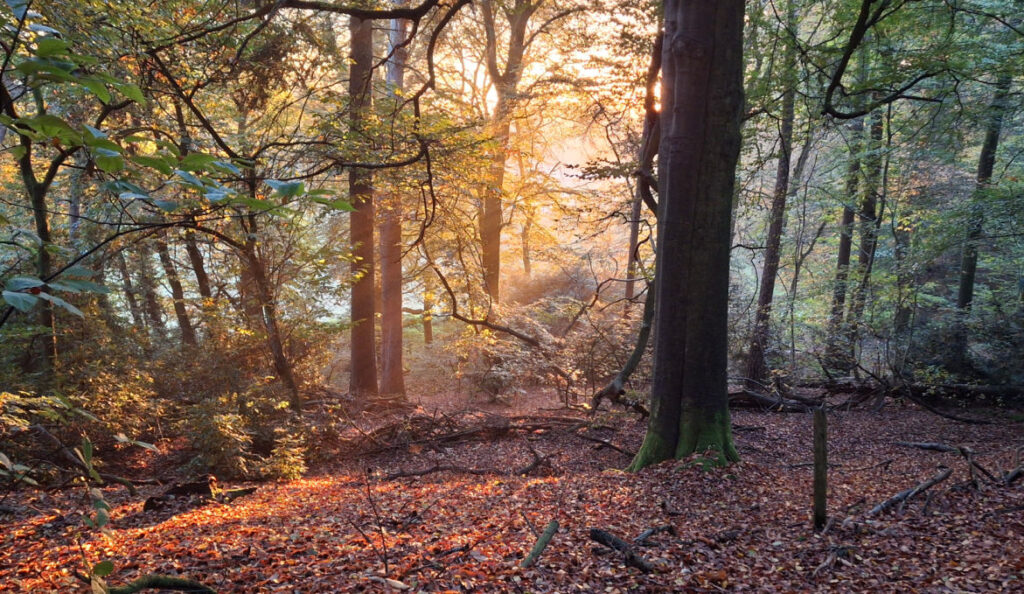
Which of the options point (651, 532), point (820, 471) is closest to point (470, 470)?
point (651, 532)

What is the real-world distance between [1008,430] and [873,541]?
714 cm

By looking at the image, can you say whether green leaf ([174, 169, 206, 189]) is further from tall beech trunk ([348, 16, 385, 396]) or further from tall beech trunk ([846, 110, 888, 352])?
tall beech trunk ([846, 110, 888, 352])

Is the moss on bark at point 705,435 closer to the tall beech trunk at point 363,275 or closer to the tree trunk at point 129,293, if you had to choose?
the tall beech trunk at point 363,275

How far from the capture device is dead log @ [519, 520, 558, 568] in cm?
349

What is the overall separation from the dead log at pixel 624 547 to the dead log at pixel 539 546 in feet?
1.07

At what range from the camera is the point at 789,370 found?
12172 mm

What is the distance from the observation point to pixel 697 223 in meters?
5.88

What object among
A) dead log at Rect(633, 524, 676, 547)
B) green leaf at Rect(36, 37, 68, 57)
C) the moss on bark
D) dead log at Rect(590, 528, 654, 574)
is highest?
green leaf at Rect(36, 37, 68, 57)

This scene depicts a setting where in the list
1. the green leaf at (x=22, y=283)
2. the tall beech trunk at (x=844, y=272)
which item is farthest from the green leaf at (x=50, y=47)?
the tall beech trunk at (x=844, y=272)

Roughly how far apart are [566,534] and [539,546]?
0.52 m

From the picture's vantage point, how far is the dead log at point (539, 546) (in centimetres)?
349

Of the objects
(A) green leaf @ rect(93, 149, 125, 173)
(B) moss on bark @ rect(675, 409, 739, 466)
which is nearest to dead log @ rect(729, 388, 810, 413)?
(B) moss on bark @ rect(675, 409, 739, 466)

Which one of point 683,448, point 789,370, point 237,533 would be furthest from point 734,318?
point 237,533

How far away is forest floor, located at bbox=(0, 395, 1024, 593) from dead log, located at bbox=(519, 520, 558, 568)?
0.18 feet
